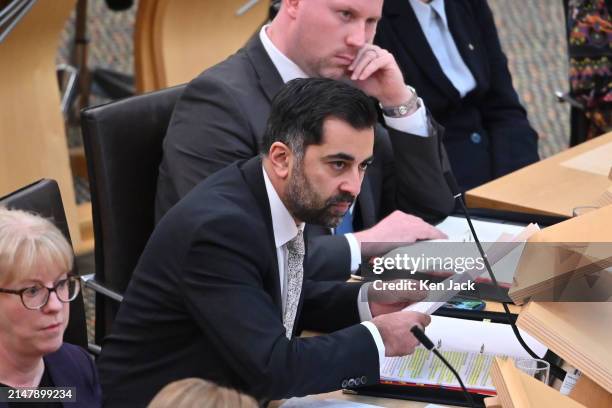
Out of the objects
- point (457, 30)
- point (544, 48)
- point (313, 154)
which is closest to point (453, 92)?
point (457, 30)

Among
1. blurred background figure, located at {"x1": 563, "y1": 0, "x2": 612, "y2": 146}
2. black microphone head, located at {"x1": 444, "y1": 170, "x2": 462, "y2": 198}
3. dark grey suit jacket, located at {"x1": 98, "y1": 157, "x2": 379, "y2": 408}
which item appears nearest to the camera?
dark grey suit jacket, located at {"x1": 98, "y1": 157, "x2": 379, "y2": 408}

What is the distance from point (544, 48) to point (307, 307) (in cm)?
489

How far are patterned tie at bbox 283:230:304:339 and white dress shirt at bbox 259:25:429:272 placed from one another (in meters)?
0.40

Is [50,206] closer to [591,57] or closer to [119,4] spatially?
[591,57]

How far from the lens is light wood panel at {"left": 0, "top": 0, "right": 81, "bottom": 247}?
3727 millimetres

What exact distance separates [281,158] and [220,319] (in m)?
0.32

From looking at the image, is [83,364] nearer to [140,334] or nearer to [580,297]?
[140,334]

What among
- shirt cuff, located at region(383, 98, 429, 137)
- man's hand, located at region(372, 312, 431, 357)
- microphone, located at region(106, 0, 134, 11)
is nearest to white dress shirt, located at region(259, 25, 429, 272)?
shirt cuff, located at region(383, 98, 429, 137)

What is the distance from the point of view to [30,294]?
1.85 meters

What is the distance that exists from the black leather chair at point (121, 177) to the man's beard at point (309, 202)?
2.35 feet

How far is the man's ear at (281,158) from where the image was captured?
2.04 m

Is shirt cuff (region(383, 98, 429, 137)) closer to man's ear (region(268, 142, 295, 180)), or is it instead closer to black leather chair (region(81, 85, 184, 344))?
black leather chair (region(81, 85, 184, 344))

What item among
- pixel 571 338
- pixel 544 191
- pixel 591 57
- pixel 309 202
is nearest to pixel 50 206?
pixel 309 202

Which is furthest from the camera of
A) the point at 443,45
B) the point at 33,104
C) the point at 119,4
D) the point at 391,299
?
the point at 119,4
